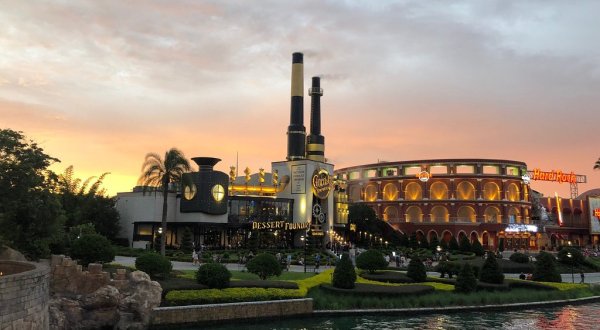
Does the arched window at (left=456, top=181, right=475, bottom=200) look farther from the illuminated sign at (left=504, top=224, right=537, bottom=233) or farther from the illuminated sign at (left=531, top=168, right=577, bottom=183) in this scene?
the illuminated sign at (left=531, top=168, right=577, bottom=183)

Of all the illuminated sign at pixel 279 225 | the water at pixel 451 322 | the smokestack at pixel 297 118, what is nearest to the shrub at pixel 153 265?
the water at pixel 451 322

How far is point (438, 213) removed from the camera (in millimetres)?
109250

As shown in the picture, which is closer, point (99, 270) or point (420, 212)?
point (99, 270)

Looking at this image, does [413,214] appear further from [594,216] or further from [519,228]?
[594,216]

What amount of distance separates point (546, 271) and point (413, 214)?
66.6 meters

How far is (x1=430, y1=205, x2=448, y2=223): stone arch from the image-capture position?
108 m

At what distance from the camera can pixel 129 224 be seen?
7475 centimetres

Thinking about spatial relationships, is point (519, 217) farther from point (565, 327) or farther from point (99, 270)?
point (99, 270)

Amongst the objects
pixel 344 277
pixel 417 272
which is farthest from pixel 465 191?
pixel 344 277

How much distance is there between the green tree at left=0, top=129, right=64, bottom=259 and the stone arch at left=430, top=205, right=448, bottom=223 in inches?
3481

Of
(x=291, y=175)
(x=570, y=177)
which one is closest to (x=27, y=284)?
(x=291, y=175)

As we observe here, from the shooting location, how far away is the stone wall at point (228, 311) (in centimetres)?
2767

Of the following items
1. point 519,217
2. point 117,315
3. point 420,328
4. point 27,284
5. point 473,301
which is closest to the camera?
point 27,284

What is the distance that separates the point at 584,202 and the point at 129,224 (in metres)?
111
